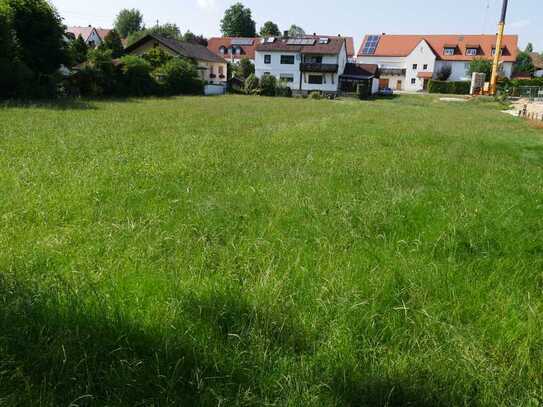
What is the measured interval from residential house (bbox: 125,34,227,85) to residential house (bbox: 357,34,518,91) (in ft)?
103

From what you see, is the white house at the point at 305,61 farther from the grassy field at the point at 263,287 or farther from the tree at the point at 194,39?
the grassy field at the point at 263,287

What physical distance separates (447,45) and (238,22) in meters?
53.5

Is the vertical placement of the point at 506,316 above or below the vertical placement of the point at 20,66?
below

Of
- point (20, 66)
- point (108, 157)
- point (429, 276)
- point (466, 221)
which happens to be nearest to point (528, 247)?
point (466, 221)

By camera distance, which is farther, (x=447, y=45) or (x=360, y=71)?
(x=447, y=45)

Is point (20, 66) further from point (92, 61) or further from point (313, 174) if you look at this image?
point (313, 174)

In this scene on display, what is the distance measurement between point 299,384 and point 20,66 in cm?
2339

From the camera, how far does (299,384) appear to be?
A: 7.45ft

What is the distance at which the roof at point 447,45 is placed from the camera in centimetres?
6969

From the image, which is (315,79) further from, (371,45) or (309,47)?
(371,45)

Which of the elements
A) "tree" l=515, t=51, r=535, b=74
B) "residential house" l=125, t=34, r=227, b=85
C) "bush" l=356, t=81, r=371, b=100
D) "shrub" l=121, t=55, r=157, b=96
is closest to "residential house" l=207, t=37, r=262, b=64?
"residential house" l=125, t=34, r=227, b=85

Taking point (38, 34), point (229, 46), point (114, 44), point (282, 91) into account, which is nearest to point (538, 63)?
point (229, 46)

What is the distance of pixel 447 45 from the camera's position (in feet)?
236

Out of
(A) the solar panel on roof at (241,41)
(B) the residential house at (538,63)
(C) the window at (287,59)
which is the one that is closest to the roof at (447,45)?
(B) the residential house at (538,63)
